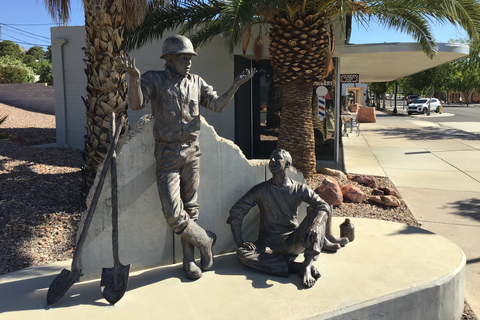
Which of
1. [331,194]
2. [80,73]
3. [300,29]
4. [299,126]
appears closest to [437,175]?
[299,126]

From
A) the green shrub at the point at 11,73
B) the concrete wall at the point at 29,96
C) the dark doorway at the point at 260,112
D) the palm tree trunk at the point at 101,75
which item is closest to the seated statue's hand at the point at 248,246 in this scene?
the palm tree trunk at the point at 101,75

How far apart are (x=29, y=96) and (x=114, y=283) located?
18062 mm

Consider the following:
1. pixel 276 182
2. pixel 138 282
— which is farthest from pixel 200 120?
pixel 138 282

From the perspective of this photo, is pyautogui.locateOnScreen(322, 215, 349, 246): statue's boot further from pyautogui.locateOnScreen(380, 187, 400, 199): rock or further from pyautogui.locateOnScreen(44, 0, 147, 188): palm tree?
pyautogui.locateOnScreen(380, 187, 400, 199): rock

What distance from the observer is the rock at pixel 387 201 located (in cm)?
725

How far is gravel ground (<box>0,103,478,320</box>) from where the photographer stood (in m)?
4.85

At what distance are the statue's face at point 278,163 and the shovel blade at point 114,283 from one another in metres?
1.52

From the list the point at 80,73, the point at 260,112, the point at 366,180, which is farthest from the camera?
the point at 260,112

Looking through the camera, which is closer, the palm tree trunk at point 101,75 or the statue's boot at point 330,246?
the statue's boot at point 330,246

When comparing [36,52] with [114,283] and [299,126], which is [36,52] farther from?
[114,283]

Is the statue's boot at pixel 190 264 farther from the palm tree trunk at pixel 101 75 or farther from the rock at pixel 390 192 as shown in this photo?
the rock at pixel 390 192

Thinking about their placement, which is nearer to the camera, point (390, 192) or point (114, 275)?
point (114, 275)

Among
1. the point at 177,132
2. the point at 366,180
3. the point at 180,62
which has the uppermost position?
the point at 180,62

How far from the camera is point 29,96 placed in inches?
738
